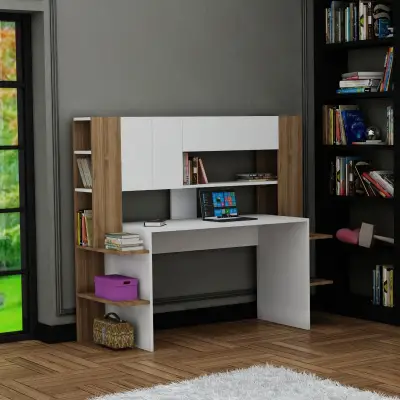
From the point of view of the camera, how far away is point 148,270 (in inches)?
239

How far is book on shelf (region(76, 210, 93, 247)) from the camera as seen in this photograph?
6.38m

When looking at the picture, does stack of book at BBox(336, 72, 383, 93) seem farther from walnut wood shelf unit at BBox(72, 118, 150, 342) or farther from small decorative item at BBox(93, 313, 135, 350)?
small decorative item at BBox(93, 313, 135, 350)

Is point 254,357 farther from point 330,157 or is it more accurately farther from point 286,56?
point 286,56

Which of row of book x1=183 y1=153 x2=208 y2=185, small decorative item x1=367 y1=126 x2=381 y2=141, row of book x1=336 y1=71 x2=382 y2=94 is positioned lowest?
row of book x1=183 y1=153 x2=208 y2=185

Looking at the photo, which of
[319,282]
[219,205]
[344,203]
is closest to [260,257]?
[319,282]

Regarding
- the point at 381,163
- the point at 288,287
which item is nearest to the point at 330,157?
the point at 381,163

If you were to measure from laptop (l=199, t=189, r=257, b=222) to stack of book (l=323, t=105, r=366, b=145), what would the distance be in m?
0.94

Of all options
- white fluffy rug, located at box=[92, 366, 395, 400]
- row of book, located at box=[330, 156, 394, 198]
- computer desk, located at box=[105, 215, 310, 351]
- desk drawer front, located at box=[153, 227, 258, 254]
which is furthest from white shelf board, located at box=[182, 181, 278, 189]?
white fluffy rug, located at box=[92, 366, 395, 400]

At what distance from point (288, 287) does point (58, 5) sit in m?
2.47

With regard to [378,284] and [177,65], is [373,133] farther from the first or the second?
[177,65]

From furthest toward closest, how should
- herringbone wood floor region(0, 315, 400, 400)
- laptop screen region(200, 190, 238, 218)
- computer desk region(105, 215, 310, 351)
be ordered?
laptop screen region(200, 190, 238, 218), computer desk region(105, 215, 310, 351), herringbone wood floor region(0, 315, 400, 400)

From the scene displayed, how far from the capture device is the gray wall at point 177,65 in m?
6.46

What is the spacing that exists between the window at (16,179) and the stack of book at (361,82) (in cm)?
229

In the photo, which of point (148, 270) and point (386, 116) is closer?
point (148, 270)
